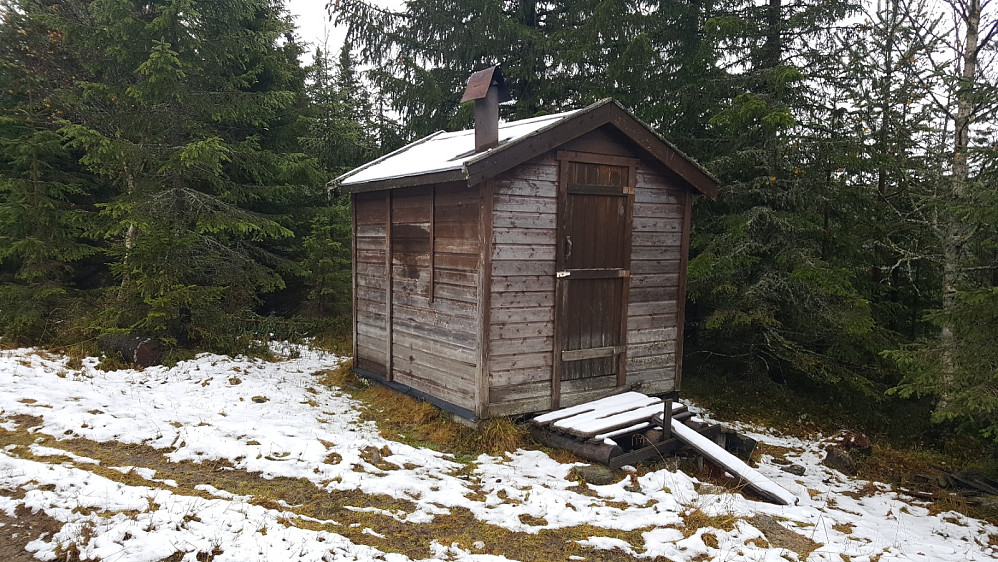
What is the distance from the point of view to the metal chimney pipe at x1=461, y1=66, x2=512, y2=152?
7.44 m

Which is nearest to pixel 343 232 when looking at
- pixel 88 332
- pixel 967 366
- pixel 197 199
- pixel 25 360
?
pixel 197 199

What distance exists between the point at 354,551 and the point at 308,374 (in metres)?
6.90

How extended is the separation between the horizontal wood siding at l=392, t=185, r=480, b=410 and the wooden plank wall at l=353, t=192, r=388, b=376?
408 mm

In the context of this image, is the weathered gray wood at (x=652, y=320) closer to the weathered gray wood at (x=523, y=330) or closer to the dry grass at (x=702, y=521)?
the weathered gray wood at (x=523, y=330)

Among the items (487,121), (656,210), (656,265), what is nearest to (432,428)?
(656,265)

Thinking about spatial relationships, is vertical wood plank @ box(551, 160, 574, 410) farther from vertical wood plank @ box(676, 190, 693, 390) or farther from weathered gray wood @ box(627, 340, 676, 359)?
vertical wood plank @ box(676, 190, 693, 390)

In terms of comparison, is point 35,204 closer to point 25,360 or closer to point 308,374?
point 25,360

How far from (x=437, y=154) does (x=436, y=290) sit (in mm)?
2203

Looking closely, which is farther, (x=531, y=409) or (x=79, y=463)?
(x=531, y=409)

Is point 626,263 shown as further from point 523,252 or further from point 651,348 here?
point 523,252

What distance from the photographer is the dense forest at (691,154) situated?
31.0 ft

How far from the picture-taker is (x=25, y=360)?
29.1 feet

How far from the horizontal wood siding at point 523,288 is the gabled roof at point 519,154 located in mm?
335

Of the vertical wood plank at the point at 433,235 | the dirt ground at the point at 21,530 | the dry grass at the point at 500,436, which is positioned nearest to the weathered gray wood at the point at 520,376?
the dry grass at the point at 500,436
